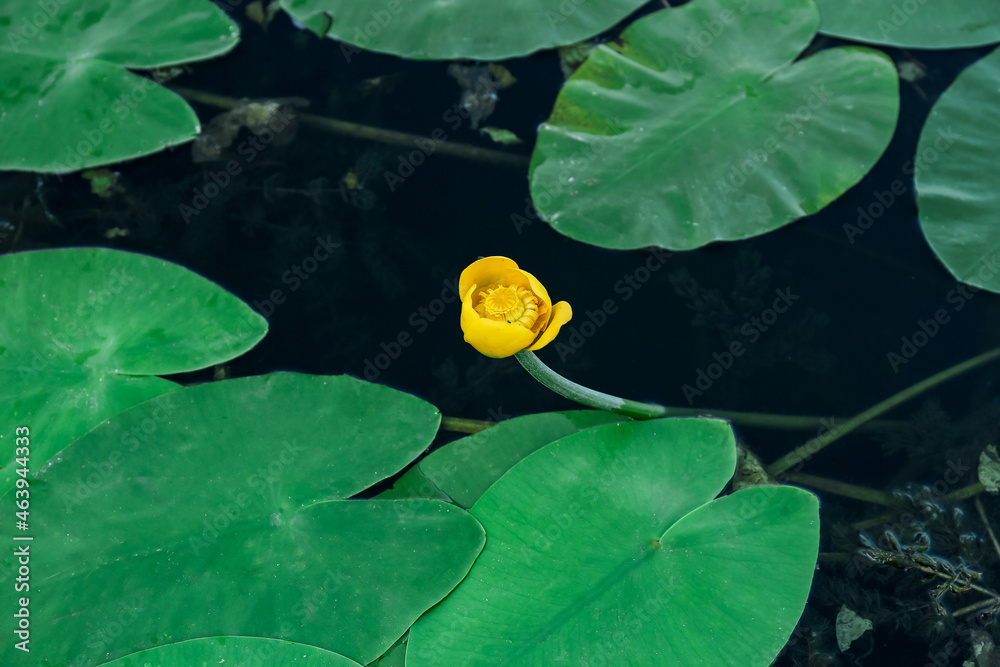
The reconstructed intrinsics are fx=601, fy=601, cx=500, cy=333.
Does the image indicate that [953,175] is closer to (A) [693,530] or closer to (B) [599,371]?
(B) [599,371]

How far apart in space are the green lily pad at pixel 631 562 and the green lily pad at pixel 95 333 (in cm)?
122

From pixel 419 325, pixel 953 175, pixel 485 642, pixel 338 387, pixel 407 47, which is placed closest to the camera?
pixel 485 642

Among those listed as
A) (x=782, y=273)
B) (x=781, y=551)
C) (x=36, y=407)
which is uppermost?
(x=36, y=407)

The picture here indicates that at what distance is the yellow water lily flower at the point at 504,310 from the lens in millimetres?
1457

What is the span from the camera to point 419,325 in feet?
8.29

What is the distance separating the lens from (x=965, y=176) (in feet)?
7.69

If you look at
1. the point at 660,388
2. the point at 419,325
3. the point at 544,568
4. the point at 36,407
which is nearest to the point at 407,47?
the point at 419,325

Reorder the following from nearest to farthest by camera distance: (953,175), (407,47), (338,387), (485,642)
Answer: (485,642)
(338,387)
(953,175)
(407,47)

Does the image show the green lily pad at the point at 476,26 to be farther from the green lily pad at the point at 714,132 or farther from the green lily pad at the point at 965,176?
the green lily pad at the point at 965,176

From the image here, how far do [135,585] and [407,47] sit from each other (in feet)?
7.77

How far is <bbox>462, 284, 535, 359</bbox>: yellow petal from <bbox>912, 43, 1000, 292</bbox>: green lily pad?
1.87m

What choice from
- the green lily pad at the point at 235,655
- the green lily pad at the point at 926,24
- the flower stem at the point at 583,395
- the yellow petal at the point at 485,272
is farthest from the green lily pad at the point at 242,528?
the green lily pad at the point at 926,24

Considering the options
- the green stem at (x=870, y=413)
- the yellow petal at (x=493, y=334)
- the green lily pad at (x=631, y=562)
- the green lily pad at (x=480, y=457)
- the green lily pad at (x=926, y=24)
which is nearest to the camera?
the yellow petal at (x=493, y=334)

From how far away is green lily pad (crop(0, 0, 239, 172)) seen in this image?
8.60ft
